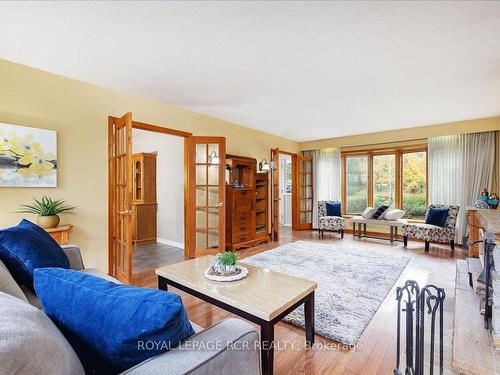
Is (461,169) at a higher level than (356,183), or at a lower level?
higher

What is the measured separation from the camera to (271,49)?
2.28 m

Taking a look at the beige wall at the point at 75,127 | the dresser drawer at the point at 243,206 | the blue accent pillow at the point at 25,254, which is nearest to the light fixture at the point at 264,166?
the dresser drawer at the point at 243,206

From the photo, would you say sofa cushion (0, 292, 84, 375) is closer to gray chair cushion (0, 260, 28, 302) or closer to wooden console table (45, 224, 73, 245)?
gray chair cushion (0, 260, 28, 302)

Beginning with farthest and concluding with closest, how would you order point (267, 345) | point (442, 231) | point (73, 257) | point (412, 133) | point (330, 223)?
1. point (330, 223)
2. point (412, 133)
3. point (442, 231)
4. point (73, 257)
5. point (267, 345)

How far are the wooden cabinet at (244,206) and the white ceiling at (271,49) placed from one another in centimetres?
152

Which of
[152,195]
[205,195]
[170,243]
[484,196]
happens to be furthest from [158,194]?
[484,196]

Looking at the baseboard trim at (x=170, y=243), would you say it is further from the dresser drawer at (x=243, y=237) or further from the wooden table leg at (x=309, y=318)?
the wooden table leg at (x=309, y=318)

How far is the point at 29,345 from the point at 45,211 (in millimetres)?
2565

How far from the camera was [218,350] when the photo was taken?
2.75 ft

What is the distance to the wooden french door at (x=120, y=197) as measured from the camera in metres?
2.83

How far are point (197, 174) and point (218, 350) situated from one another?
3568 millimetres

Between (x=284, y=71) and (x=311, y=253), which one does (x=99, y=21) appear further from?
(x=311, y=253)

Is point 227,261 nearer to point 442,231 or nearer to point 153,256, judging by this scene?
point 153,256

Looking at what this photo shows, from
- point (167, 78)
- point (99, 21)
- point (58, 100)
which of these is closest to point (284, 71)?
point (167, 78)
